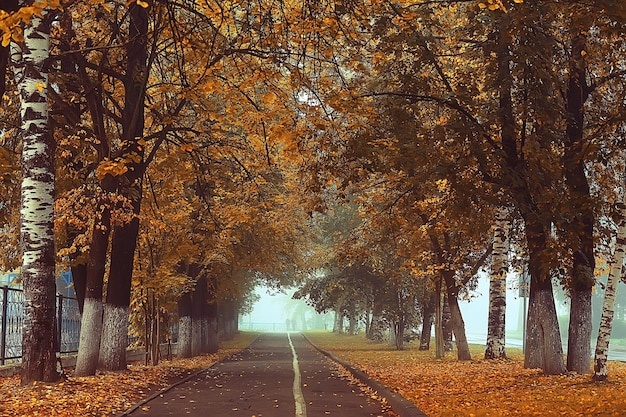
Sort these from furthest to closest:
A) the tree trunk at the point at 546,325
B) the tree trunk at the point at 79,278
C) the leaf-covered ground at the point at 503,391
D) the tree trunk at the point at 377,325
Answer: the tree trunk at the point at 377,325
the tree trunk at the point at 79,278
the tree trunk at the point at 546,325
the leaf-covered ground at the point at 503,391

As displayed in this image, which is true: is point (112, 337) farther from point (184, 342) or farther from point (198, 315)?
point (198, 315)

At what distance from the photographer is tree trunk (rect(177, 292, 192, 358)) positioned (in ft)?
105

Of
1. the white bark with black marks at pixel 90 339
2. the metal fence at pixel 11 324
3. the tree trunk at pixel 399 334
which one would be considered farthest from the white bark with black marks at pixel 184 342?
the white bark with black marks at pixel 90 339

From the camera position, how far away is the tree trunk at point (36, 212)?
43.9 feet

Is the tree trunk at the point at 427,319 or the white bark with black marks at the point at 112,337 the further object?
the tree trunk at the point at 427,319

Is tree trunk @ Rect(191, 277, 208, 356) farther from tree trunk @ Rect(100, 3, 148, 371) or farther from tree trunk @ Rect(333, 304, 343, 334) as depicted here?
tree trunk @ Rect(100, 3, 148, 371)

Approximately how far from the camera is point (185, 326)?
32312 millimetres

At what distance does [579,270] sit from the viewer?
16.1m

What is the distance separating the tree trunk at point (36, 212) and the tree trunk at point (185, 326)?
58.9ft

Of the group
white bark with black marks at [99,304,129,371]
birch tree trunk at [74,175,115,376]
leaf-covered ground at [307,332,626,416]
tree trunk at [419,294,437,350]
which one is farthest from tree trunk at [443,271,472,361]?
birch tree trunk at [74,175,115,376]

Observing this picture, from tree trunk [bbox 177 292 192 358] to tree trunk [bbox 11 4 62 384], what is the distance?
Result: 1796 cm

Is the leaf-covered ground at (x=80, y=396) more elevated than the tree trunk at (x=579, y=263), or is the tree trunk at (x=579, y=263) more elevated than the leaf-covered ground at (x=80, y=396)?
the tree trunk at (x=579, y=263)

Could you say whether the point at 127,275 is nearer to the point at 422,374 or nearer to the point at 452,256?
the point at 422,374

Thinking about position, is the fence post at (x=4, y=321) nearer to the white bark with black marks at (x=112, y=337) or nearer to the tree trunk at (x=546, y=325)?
the white bark with black marks at (x=112, y=337)
